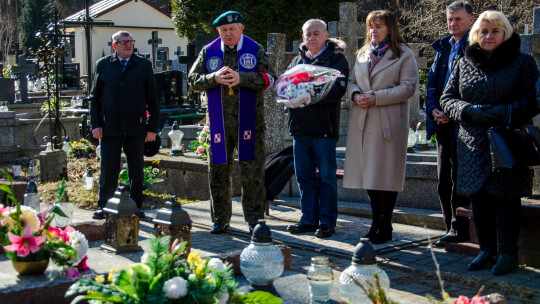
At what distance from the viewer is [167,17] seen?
53219mm

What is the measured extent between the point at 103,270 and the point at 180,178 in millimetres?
5117

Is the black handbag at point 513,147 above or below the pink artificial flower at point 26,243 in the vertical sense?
above

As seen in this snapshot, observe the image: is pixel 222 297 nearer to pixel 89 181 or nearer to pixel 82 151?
pixel 89 181

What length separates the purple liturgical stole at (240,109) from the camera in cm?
634

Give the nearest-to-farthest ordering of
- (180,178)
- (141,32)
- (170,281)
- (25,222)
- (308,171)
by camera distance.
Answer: (170,281), (25,222), (308,171), (180,178), (141,32)

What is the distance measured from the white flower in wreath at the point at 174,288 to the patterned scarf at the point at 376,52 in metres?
A: 3.66

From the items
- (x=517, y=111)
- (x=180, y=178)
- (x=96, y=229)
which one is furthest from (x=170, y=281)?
(x=180, y=178)

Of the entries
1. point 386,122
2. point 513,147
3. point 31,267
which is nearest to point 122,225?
point 31,267

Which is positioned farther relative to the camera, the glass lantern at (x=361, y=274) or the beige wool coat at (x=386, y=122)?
the beige wool coat at (x=386, y=122)

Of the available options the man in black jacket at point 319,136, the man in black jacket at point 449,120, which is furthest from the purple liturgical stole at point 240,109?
the man in black jacket at point 449,120

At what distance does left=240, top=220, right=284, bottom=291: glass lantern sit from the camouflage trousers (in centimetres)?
282

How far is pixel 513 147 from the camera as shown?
16.0 ft

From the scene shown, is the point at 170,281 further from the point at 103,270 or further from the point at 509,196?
the point at 509,196

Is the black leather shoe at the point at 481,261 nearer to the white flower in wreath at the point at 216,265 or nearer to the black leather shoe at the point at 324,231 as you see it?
the black leather shoe at the point at 324,231
